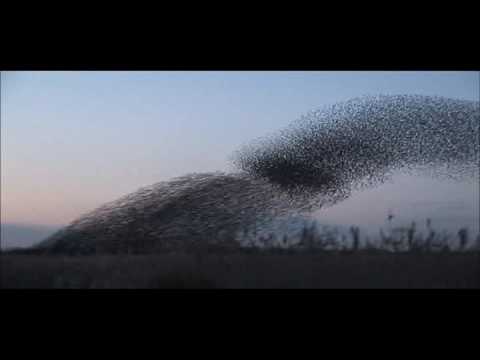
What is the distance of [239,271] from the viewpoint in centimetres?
1002

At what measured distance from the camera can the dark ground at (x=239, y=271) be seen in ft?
32.3

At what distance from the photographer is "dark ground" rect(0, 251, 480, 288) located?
9.85 metres
